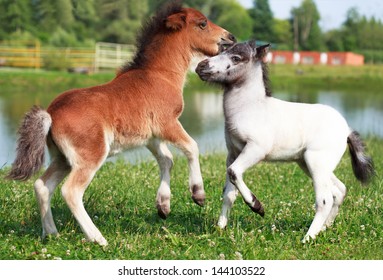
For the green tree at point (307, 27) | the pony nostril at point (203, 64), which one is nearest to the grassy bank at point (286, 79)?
the green tree at point (307, 27)

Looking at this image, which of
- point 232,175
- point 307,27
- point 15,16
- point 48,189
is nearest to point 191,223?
point 232,175

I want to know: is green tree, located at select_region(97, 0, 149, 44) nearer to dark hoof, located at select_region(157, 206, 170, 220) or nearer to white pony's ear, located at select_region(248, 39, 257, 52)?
white pony's ear, located at select_region(248, 39, 257, 52)

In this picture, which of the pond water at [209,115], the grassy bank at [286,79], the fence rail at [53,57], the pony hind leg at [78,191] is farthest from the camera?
the fence rail at [53,57]

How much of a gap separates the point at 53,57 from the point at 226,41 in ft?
72.5

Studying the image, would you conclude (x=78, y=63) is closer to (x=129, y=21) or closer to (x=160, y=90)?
(x=129, y=21)

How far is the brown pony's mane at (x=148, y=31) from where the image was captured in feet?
22.3

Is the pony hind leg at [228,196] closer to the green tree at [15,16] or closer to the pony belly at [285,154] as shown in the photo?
the pony belly at [285,154]

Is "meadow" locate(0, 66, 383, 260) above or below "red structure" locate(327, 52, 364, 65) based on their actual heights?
above

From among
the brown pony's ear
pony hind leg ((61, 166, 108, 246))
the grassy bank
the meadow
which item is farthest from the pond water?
pony hind leg ((61, 166, 108, 246))

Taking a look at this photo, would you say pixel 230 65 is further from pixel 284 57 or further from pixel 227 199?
pixel 284 57

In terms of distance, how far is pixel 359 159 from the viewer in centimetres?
683

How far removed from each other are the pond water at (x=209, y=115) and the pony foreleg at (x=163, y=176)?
2663 millimetres

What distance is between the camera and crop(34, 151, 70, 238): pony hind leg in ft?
20.6

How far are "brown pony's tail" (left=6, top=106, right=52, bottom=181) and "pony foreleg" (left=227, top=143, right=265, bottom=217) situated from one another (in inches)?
62.3
